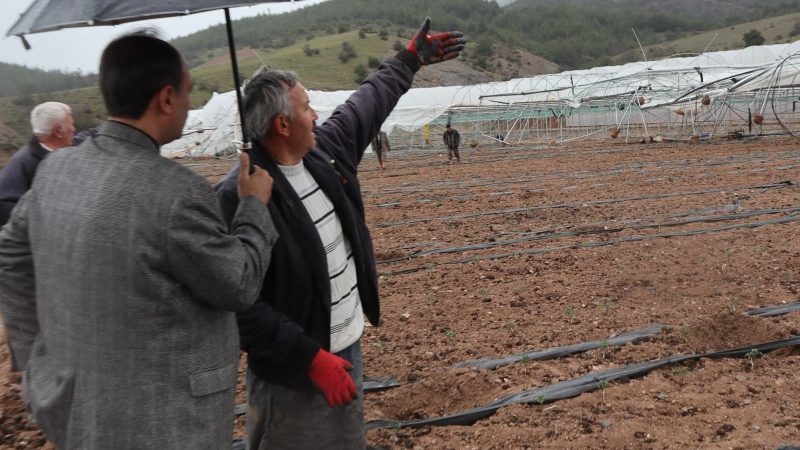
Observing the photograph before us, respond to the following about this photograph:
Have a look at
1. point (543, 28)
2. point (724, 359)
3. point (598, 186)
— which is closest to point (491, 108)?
point (598, 186)

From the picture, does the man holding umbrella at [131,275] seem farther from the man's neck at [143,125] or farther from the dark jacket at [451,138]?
the dark jacket at [451,138]

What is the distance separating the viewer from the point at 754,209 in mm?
8148

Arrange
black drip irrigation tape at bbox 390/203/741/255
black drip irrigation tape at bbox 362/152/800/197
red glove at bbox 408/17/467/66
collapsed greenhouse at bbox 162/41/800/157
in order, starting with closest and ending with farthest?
red glove at bbox 408/17/467/66 < black drip irrigation tape at bbox 390/203/741/255 < black drip irrigation tape at bbox 362/152/800/197 < collapsed greenhouse at bbox 162/41/800/157

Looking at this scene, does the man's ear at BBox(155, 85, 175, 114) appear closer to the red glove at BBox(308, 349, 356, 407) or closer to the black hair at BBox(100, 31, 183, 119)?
the black hair at BBox(100, 31, 183, 119)

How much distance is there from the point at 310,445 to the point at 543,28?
108 meters

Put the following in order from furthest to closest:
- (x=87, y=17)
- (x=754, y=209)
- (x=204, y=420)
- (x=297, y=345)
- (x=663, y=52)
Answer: (x=663, y=52), (x=754, y=209), (x=297, y=345), (x=87, y=17), (x=204, y=420)

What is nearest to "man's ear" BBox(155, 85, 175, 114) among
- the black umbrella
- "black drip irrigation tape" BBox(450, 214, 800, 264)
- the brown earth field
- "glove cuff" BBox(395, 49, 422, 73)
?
the black umbrella

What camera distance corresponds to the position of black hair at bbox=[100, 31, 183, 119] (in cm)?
144

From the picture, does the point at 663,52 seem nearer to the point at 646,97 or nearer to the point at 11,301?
the point at 646,97

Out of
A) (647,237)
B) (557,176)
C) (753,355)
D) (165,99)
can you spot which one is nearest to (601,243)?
(647,237)

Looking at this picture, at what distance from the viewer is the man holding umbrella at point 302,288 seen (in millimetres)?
1819

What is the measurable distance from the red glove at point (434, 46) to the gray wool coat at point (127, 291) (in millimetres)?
1303

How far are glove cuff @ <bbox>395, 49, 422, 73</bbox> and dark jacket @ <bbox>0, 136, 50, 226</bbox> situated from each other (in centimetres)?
243

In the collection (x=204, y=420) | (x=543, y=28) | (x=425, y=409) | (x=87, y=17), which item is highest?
(x=543, y=28)
